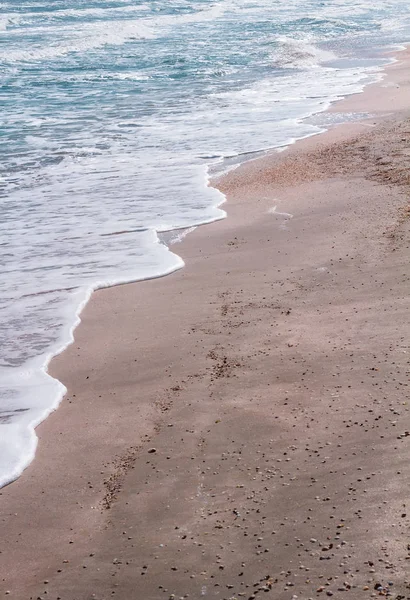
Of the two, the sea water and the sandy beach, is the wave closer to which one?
the sea water

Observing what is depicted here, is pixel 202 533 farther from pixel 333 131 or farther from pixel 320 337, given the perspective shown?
pixel 333 131

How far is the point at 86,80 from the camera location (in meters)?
20.0

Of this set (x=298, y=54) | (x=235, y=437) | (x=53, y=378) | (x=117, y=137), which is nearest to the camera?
(x=235, y=437)

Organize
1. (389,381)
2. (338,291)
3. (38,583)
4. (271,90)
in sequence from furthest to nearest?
(271,90), (338,291), (389,381), (38,583)

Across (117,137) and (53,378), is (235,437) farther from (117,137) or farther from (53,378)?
(117,137)

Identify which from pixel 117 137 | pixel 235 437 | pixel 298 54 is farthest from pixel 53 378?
pixel 298 54

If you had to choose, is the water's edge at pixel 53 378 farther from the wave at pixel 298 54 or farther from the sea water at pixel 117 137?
the wave at pixel 298 54

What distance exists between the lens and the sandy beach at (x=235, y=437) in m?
3.12

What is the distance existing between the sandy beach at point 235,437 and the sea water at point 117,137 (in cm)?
34

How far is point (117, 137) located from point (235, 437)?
9344 mm

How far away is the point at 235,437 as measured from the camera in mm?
4051

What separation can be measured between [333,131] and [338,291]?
679cm

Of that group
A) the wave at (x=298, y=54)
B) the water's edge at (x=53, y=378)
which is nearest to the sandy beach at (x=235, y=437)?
the water's edge at (x=53, y=378)

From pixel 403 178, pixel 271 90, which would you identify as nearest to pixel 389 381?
pixel 403 178
